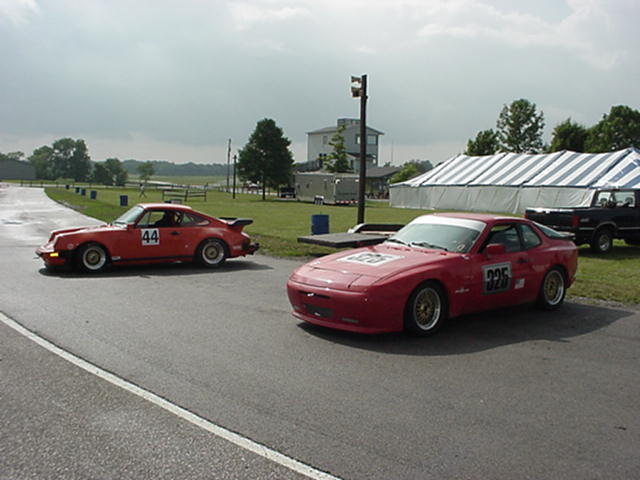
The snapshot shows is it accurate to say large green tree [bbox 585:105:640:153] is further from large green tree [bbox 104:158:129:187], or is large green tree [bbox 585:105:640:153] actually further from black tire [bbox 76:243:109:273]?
large green tree [bbox 104:158:129:187]

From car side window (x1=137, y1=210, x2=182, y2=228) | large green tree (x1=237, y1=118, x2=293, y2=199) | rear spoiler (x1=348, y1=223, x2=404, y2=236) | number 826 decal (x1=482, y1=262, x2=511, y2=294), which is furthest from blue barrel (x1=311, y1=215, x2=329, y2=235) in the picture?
large green tree (x1=237, y1=118, x2=293, y2=199)

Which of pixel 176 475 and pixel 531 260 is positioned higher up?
pixel 531 260

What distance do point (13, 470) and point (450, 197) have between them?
137ft

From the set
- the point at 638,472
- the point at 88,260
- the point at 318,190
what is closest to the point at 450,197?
the point at 318,190

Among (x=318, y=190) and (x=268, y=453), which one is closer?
(x=268, y=453)

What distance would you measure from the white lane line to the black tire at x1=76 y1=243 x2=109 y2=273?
5410 mm

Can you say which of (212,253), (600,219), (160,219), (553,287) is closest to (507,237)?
(553,287)

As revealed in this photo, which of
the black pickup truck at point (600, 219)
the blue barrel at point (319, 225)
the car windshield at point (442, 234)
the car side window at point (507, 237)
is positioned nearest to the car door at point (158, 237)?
the blue barrel at point (319, 225)

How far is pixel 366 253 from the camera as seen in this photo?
315 inches

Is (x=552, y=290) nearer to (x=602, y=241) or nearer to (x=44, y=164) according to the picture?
(x=602, y=241)

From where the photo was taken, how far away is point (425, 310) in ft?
23.2

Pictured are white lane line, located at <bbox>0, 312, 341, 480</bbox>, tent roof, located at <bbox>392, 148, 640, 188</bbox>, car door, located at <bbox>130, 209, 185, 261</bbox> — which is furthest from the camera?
tent roof, located at <bbox>392, 148, 640, 188</bbox>

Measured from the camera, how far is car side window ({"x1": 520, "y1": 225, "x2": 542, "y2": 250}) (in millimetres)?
8539

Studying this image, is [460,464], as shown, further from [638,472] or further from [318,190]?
[318,190]
